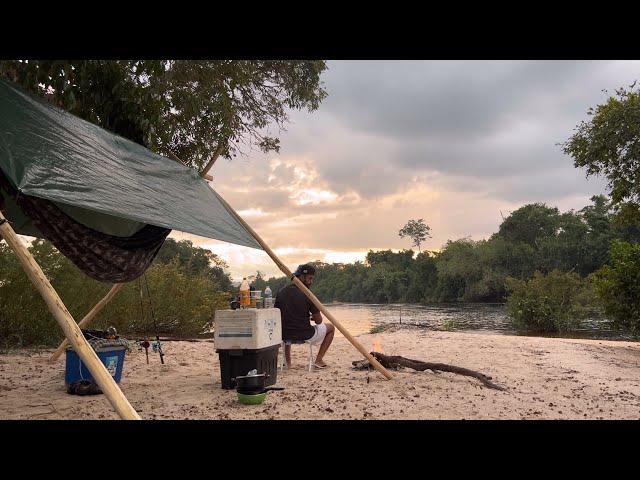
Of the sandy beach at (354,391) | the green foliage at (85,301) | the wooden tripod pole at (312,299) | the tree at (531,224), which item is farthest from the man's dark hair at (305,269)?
the tree at (531,224)

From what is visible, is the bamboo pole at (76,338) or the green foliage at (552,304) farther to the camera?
the green foliage at (552,304)

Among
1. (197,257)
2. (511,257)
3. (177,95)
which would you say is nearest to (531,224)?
(511,257)

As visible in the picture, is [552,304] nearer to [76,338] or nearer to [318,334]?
[318,334]

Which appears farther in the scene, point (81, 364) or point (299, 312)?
point (299, 312)

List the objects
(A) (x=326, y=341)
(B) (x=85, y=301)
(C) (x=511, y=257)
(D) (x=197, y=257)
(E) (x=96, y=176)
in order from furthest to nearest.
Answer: (C) (x=511, y=257) < (D) (x=197, y=257) < (B) (x=85, y=301) < (A) (x=326, y=341) < (E) (x=96, y=176)

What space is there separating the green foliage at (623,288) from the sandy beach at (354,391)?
221 cm

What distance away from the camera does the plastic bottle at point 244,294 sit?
5164 mm

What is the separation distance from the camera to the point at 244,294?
5.17 meters

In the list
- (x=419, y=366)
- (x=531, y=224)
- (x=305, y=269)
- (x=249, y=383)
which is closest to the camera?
(x=249, y=383)

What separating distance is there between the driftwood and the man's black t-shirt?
0.78 metres

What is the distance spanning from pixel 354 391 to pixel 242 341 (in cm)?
116

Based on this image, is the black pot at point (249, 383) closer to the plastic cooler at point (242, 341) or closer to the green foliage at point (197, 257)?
the plastic cooler at point (242, 341)
